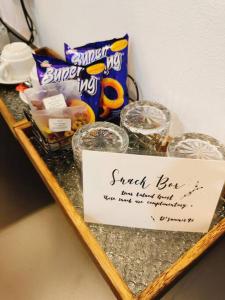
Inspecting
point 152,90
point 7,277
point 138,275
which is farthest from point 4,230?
point 152,90

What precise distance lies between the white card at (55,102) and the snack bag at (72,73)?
37mm

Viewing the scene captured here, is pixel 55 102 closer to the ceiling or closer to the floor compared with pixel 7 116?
closer to the ceiling

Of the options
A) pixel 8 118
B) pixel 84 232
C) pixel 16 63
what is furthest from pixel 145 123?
pixel 16 63

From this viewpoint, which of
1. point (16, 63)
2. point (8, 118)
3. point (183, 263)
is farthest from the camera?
point (16, 63)

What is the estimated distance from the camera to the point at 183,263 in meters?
0.49

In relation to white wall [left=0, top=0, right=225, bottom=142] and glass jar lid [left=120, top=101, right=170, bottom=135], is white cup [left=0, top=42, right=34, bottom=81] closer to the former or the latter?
white wall [left=0, top=0, right=225, bottom=142]

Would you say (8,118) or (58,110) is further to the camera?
(8,118)

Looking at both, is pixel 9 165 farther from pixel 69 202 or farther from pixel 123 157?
pixel 123 157

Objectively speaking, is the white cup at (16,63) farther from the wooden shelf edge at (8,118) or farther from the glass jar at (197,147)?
the glass jar at (197,147)

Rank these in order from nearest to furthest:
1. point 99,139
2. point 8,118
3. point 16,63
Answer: point 99,139 < point 8,118 < point 16,63

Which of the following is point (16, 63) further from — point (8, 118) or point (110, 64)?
point (110, 64)

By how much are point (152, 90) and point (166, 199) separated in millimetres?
314

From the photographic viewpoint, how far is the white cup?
0.95m

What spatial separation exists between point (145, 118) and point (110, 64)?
0.16 metres
